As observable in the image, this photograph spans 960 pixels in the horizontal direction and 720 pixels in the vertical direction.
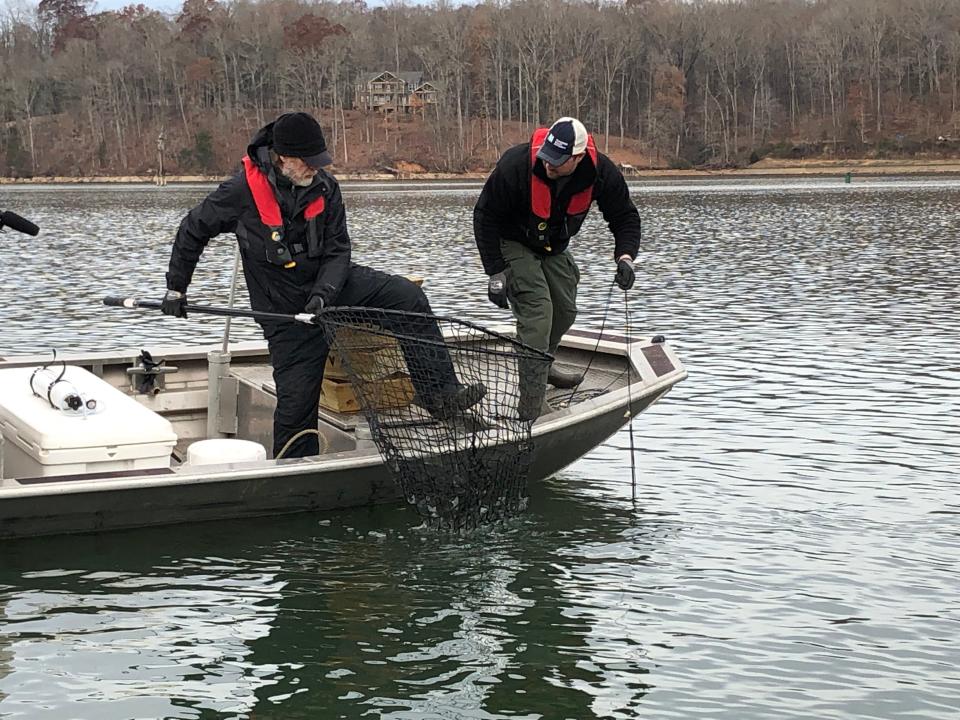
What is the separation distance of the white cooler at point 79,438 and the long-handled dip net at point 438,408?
3.52 ft

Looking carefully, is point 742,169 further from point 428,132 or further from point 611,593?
point 611,593

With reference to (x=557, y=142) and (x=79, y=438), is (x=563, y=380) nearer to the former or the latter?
(x=557, y=142)

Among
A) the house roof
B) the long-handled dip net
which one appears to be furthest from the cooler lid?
the house roof

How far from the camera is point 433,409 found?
25.5 ft

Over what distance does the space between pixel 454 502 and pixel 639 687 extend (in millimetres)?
2109

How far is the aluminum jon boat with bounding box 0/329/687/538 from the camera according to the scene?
7.35m

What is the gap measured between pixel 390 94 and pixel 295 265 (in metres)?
119

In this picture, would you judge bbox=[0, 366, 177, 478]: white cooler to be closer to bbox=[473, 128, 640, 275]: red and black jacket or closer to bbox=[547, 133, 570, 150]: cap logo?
bbox=[473, 128, 640, 275]: red and black jacket

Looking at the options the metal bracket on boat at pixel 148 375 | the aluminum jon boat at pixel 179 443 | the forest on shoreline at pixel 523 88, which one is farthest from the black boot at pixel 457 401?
the forest on shoreline at pixel 523 88

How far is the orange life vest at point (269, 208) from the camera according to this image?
768cm

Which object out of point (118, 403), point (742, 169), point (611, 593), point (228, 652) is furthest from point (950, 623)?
point (742, 169)

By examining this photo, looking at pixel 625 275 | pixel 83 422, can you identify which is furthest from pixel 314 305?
pixel 625 275

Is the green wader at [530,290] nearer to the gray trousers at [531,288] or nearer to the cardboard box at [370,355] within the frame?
the gray trousers at [531,288]

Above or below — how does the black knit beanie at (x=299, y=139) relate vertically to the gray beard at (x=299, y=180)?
above
